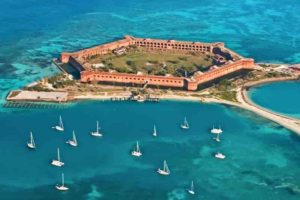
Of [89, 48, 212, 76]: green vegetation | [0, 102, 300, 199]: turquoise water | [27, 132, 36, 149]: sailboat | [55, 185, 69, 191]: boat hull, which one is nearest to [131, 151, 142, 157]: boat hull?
[0, 102, 300, 199]: turquoise water

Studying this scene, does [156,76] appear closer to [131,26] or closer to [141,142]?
[141,142]

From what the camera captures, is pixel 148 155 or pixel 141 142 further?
pixel 141 142

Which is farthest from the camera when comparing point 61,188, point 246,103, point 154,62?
point 154,62

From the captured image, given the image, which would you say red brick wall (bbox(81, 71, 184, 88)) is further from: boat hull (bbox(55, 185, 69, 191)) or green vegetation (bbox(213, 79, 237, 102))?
boat hull (bbox(55, 185, 69, 191))

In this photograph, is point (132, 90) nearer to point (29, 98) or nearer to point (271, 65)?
point (29, 98)

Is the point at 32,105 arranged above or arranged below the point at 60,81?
below

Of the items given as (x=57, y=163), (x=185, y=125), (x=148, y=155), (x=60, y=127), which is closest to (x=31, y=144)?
(x=60, y=127)

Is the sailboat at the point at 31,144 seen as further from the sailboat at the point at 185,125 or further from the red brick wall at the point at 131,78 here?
the red brick wall at the point at 131,78
